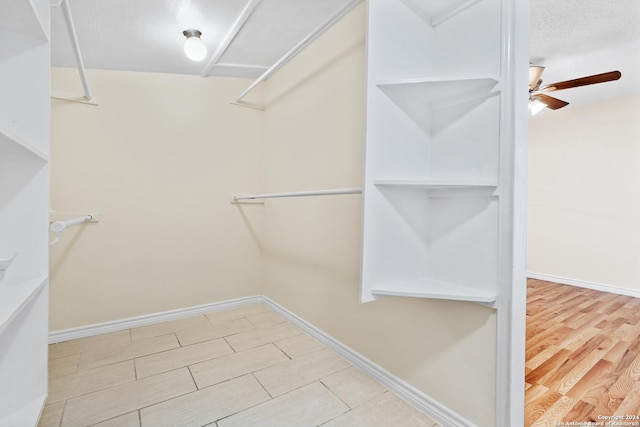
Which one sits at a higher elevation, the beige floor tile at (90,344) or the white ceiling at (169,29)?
the white ceiling at (169,29)

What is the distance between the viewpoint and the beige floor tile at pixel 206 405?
1361 millimetres

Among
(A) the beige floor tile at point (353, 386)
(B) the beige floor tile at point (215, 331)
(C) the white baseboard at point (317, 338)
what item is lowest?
(A) the beige floor tile at point (353, 386)

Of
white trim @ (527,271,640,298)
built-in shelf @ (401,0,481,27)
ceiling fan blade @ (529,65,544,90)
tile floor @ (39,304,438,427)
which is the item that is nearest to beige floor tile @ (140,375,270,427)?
tile floor @ (39,304,438,427)

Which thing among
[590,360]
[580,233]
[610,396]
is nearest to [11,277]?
[610,396]

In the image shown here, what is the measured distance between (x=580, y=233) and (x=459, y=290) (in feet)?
12.9

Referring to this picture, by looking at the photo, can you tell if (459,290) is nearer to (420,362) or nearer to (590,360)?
(420,362)

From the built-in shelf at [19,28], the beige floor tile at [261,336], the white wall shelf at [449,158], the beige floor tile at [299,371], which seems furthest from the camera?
the beige floor tile at [261,336]

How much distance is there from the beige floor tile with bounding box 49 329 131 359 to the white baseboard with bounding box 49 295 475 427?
0.19 feet

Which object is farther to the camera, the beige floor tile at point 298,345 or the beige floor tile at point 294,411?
the beige floor tile at point 298,345

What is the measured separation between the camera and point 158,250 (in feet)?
8.07

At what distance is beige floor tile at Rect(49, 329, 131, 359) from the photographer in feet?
6.39

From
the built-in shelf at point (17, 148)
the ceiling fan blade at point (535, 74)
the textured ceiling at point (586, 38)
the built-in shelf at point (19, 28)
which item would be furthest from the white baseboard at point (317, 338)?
the ceiling fan blade at point (535, 74)

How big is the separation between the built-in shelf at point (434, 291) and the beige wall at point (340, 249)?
0.28ft

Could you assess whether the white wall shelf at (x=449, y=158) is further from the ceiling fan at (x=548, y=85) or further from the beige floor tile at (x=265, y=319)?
the ceiling fan at (x=548, y=85)
